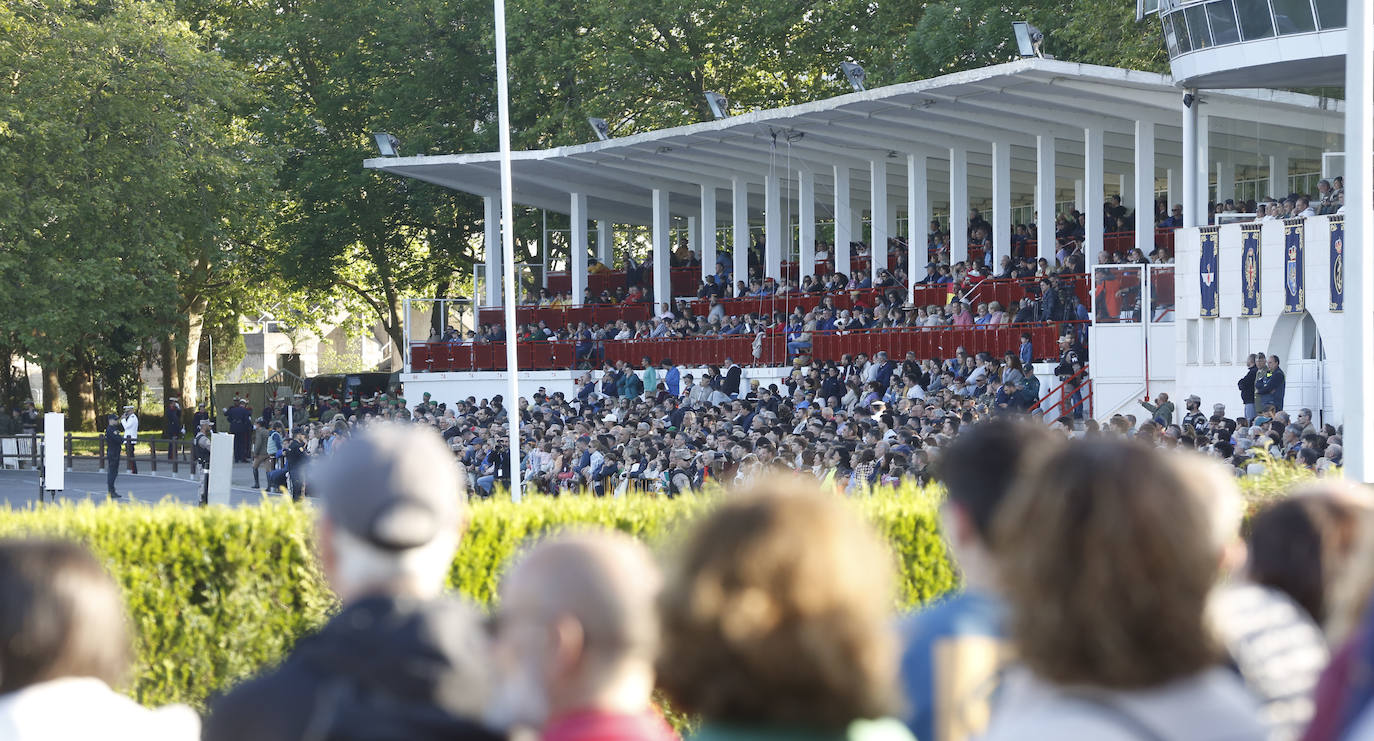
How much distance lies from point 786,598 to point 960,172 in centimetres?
3519

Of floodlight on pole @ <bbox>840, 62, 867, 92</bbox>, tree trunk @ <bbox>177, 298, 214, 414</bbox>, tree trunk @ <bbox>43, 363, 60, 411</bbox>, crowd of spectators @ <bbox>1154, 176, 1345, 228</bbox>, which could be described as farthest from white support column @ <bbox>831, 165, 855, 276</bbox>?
tree trunk @ <bbox>43, 363, 60, 411</bbox>

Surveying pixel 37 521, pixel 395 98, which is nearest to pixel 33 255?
pixel 395 98

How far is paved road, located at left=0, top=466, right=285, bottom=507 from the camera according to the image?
1247 inches

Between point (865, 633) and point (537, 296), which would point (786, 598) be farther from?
point (537, 296)

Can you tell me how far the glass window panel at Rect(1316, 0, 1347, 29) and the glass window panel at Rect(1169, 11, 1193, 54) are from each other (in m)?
2.44

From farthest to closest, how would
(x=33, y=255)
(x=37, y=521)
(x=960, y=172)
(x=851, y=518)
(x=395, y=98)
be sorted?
(x=395, y=98) → (x=33, y=255) → (x=960, y=172) → (x=37, y=521) → (x=851, y=518)

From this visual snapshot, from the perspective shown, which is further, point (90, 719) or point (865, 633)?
point (90, 719)

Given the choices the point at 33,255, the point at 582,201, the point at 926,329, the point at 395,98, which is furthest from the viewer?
the point at 395,98

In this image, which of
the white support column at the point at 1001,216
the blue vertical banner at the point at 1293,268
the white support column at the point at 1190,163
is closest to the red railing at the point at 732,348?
the white support column at the point at 1190,163

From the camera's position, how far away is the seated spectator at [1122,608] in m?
2.76

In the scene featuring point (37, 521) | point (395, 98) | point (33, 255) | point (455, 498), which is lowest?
point (37, 521)

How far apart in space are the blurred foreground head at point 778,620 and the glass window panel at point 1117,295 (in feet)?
84.0

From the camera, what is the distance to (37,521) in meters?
9.87

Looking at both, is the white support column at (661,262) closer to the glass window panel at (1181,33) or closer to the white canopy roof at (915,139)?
the white canopy roof at (915,139)
